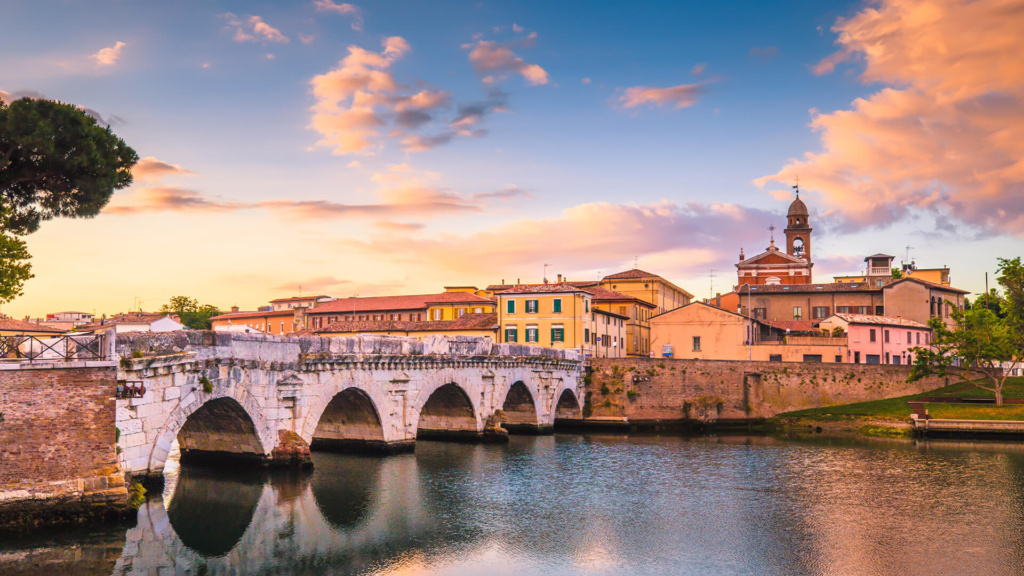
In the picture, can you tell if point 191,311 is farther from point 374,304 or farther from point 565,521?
point 565,521

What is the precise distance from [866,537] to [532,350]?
99.0 feet

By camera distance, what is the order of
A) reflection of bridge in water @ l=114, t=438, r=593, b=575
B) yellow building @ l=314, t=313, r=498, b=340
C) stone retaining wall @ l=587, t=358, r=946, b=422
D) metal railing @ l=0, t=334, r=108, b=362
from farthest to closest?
yellow building @ l=314, t=313, r=498, b=340, stone retaining wall @ l=587, t=358, r=946, b=422, reflection of bridge in water @ l=114, t=438, r=593, b=575, metal railing @ l=0, t=334, r=108, b=362

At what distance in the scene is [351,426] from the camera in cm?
4097

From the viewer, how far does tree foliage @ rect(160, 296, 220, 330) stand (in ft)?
390

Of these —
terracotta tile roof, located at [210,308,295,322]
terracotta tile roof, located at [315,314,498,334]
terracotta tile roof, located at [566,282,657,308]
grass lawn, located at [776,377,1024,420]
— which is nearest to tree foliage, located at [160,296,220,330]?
terracotta tile roof, located at [210,308,295,322]

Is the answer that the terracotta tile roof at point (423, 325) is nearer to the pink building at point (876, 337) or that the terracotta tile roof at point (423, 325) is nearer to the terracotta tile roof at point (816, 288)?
the terracotta tile roof at point (816, 288)

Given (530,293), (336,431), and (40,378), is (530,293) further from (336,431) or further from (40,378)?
(40,378)

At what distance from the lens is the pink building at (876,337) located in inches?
2815

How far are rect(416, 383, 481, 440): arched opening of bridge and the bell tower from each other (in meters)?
77.6

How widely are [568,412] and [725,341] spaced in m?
19.3

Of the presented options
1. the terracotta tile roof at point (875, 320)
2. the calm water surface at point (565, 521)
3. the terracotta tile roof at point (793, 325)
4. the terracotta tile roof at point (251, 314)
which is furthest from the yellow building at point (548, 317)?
the terracotta tile roof at point (251, 314)

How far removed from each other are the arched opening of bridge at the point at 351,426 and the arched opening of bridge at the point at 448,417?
7.41m

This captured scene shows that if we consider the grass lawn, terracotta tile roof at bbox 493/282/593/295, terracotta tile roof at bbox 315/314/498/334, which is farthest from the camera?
terracotta tile roof at bbox 315/314/498/334

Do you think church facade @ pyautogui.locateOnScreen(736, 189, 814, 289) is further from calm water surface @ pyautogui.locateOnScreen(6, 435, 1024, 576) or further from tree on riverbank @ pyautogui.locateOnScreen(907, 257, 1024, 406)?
calm water surface @ pyautogui.locateOnScreen(6, 435, 1024, 576)
